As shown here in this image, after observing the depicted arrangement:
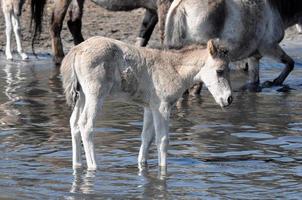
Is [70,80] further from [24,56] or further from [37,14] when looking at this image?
[37,14]

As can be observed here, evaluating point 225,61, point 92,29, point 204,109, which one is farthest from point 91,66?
point 92,29

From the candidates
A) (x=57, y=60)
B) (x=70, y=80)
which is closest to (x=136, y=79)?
(x=70, y=80)

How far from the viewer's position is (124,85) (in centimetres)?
945

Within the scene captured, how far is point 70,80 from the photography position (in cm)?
946

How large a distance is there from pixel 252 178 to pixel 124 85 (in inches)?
53.7

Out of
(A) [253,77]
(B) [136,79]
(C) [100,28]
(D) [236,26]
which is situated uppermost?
(B) [136,79]

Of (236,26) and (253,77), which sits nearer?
(236,26)

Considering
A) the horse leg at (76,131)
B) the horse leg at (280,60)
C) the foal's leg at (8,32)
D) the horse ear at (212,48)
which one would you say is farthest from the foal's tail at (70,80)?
the foal's leg at (8,32)

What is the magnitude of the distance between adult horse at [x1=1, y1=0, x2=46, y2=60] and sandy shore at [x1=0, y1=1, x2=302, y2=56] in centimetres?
63

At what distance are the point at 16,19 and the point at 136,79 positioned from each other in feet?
30.0

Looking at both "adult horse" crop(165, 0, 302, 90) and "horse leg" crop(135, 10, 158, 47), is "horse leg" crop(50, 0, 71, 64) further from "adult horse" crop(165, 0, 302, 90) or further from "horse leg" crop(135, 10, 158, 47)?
"adult horse" crop(165, 0, 302, 90)

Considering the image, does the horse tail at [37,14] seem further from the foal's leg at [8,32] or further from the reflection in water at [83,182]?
the reflection in water at [83,182]

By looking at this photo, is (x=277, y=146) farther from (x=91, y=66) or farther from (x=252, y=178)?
(x=91, y=66)

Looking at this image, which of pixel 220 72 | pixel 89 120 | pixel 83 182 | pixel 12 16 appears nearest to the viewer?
pixel 83 182
